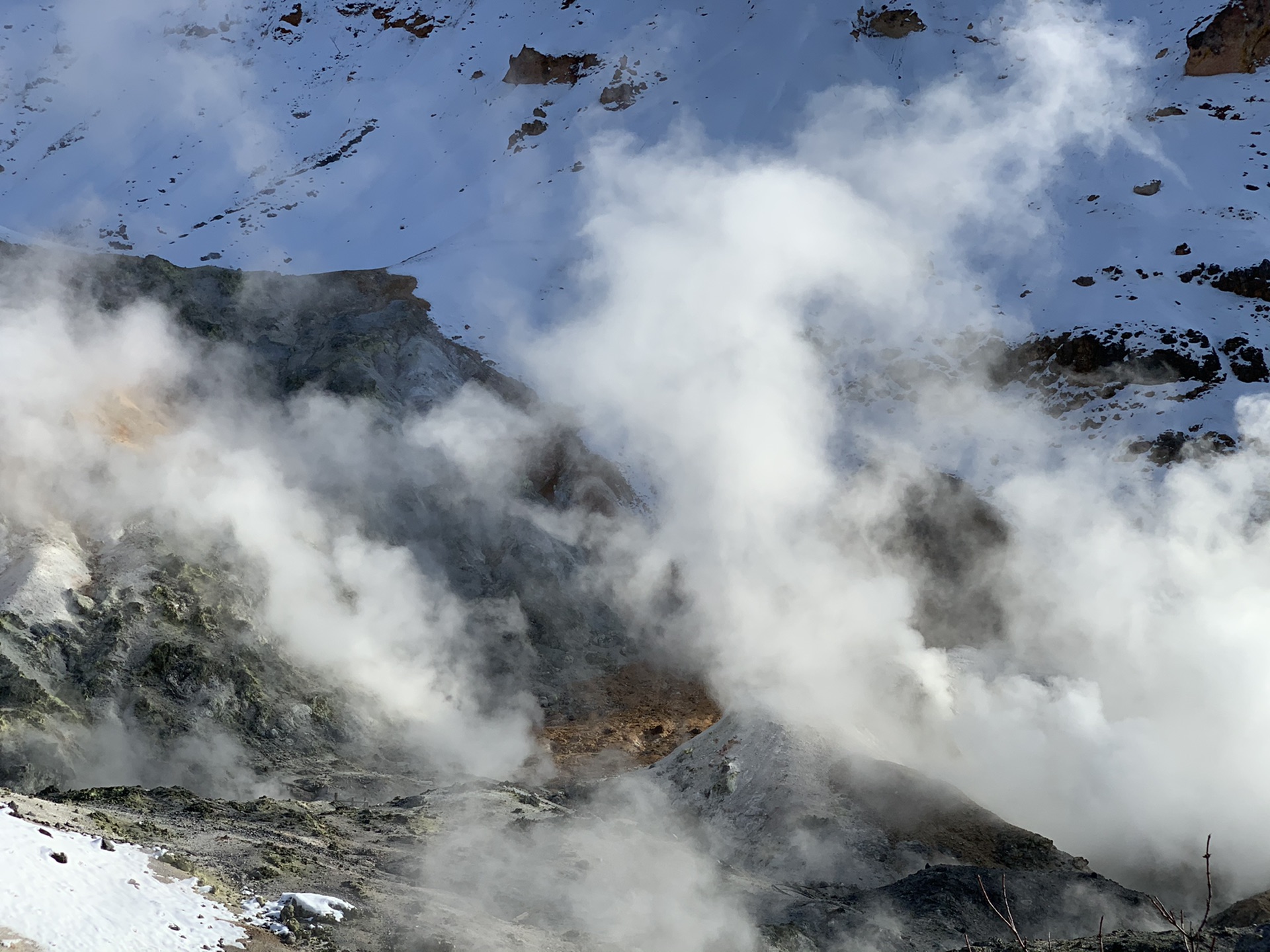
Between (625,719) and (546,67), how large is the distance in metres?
38.4

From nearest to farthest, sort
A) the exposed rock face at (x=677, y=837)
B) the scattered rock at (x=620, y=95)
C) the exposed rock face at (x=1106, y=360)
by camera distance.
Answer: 1. the exposed rock face at (x=677, y=837)
2. the exposed rock face at (x=1106, y=360)
3. the scattered rock at (x=620, y=95)

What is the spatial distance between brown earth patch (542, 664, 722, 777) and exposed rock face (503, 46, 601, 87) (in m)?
35.2

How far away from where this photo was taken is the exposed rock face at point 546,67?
166 ft

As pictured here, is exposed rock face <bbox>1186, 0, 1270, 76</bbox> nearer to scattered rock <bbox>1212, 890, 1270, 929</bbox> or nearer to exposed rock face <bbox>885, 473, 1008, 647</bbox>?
exposed rock face <bbox>885, 473, 1008, 647</bbox>

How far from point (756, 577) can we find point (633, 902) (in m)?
16.2

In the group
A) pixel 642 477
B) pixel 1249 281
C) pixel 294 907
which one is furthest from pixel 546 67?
pixel 294 907

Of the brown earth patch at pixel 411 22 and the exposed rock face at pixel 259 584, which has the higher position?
the brown earth patch at pixel 411 22

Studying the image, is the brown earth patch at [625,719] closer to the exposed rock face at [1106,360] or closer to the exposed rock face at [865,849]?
the exposed rock face at [865,849]

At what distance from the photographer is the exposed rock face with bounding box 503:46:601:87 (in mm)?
50469

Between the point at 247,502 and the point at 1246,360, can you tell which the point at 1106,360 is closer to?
the point at 1246,360

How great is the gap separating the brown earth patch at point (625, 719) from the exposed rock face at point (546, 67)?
35230 mm

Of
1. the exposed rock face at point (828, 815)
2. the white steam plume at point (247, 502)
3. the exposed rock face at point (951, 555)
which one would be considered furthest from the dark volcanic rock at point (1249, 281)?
the white steam plume at point (247, 502)

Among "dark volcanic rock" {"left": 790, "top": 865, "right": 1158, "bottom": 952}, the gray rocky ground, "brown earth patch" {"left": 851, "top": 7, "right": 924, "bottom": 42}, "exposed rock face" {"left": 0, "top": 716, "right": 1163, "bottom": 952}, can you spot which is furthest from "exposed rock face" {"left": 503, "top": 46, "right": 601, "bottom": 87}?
"dark volcanic rock" {"left": 790, "top": 865, "right": 1158, "bottom": 952}

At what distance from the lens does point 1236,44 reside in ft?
135
